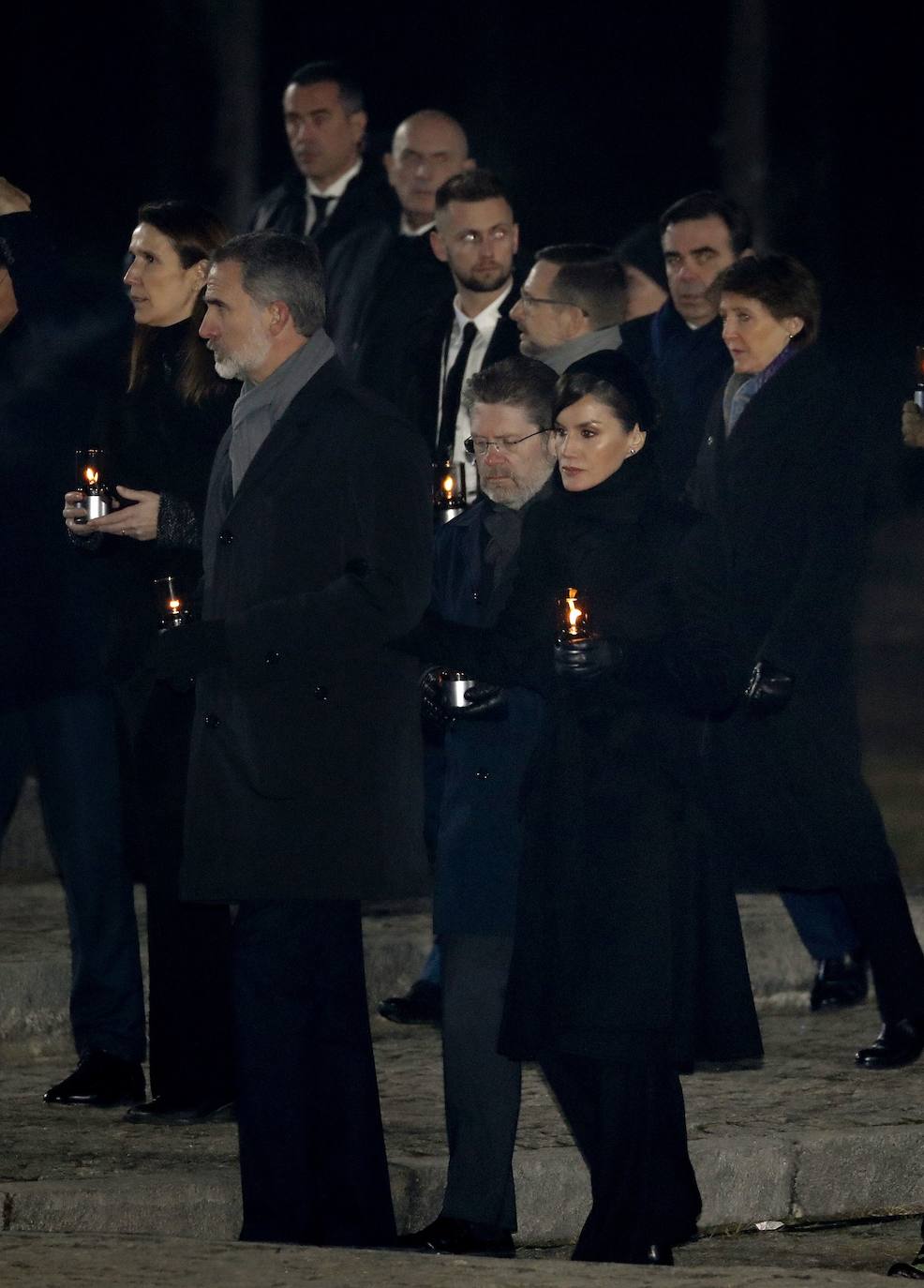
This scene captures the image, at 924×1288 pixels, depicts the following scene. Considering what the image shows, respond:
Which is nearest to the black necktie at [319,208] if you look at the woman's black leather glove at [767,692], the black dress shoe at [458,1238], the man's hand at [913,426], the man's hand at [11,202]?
the man's hand at [11,202]

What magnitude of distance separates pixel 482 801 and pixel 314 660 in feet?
1.78

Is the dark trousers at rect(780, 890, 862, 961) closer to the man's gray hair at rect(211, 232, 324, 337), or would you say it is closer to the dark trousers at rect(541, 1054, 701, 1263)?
the dark trousers at rect(541, 1054, 701, 1263)

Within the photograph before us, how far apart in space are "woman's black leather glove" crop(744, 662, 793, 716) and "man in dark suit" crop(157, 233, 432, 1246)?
1443 millimetres

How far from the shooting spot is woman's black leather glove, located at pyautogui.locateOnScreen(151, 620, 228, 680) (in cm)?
559

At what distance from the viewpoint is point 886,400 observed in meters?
8.20

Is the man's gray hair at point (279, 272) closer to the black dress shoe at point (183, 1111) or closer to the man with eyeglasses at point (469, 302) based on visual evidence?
the black dress shoe at point (183, 1111)

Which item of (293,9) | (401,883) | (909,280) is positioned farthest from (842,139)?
(401,883)

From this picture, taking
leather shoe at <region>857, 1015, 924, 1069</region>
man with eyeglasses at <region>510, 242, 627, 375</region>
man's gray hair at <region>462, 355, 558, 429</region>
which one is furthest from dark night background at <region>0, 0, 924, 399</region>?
man's gray hair at <region>462, 355, 558, 429</region>

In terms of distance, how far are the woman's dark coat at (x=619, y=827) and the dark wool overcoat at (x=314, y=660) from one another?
220 mm

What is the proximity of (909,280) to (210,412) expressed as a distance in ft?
41.3

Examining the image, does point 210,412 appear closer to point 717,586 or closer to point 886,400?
point 717,586

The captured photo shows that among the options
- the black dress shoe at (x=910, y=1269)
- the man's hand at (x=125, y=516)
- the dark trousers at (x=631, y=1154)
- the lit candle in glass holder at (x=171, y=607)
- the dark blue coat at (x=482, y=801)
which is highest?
the man's hand at (x=125, y=516)

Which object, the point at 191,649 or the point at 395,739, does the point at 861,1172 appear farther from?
the point at 191,649

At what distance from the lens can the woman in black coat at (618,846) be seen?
221 inches
